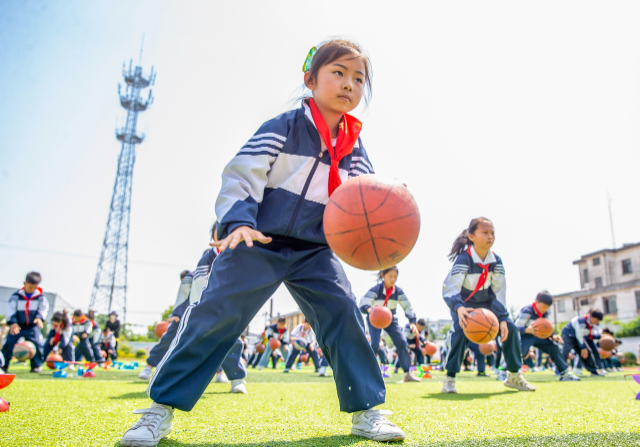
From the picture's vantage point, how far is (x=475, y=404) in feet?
15.4

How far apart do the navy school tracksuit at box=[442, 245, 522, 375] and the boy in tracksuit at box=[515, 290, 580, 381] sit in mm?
3485

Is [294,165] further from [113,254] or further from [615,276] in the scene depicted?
[615,276]

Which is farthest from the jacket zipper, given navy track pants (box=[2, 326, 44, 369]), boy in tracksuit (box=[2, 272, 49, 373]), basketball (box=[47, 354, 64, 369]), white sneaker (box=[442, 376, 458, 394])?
basketball (box=[47, 354, 64, 369])

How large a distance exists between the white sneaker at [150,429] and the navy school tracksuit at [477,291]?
4.54 metres

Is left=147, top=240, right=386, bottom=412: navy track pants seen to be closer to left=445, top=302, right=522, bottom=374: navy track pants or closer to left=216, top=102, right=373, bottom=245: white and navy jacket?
left=216, top=102, right=373, bottom=245: white and navy jacket

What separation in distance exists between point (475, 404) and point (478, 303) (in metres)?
2.22

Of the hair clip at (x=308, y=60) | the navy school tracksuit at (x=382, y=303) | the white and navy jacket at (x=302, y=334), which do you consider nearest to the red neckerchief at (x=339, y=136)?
the hair clip at (x=308, y=60)

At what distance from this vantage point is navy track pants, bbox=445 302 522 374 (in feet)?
21.2

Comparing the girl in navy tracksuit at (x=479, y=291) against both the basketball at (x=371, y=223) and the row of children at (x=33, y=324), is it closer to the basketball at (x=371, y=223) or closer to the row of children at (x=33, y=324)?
the basketball at (x=371, y=223)

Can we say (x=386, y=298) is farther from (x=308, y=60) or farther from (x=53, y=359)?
(x=53, y=359)

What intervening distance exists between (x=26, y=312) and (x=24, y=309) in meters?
0.08

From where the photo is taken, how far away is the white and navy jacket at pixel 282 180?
2783mm

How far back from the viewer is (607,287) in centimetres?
5066

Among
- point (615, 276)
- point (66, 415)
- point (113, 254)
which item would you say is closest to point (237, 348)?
point (66, 415)
